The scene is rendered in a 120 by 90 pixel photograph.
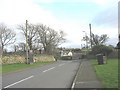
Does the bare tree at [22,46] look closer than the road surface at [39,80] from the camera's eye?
No

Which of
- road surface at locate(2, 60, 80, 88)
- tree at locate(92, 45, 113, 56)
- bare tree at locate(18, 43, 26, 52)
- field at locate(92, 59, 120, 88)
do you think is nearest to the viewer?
field at locate(92, 59, 120, 88)

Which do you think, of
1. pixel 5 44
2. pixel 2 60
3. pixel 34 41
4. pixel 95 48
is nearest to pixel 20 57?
pixel 2 60

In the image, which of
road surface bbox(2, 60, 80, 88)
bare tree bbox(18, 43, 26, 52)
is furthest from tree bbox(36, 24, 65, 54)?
road surface bbox(2, 60, 80, 88)

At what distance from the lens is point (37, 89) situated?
16312 mm

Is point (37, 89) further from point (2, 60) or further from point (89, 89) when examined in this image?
point (2, 60)

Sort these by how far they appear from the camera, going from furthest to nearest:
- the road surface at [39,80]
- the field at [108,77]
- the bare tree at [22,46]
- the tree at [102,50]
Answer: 1. the bare tree at [22,46]
2. the tree at [102,50]
3. the road surface at [39,80]
4. the field at [108,77]

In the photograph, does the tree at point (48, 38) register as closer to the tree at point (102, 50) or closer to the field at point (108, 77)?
the tree at point (102, 50)

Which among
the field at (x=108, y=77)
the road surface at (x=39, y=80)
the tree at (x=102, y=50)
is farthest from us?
the tree at (x=102, y=50)

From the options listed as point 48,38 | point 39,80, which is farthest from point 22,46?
point 39,80

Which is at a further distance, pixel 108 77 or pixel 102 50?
pixel 102 50

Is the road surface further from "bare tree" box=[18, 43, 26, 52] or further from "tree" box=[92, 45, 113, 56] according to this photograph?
"bare tree" box=[18, 43, 26, 52]

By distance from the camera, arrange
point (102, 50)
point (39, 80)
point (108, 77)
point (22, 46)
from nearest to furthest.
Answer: point (108, 77) < point (39, 80) < point (102, 50) < point (22, 46)

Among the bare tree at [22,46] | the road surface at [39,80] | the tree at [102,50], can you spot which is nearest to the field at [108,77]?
the road surface at [39,80]

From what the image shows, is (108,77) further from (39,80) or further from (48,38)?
(48,38)
